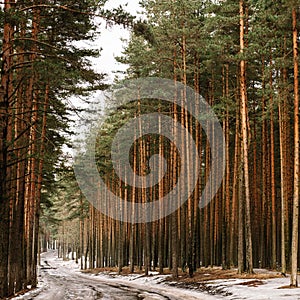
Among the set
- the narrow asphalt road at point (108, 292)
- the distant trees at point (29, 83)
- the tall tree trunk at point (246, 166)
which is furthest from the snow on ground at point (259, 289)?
the distant trees at point (29, 83)

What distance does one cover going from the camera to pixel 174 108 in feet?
93.7

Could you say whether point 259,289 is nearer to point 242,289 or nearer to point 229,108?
point 242,289

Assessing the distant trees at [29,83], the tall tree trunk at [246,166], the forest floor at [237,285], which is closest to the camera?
the distant trees at [29,83]

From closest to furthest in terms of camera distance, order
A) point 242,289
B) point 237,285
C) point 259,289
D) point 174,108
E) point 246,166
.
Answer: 1. point 259,289
2. point 242,289
3. point 237,285
4. point 246,166
5. point 174,108

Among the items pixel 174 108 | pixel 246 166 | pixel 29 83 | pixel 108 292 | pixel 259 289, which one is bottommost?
pixel 108 292

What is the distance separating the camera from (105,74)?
1495 cm

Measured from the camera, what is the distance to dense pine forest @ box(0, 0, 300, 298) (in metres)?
12.0

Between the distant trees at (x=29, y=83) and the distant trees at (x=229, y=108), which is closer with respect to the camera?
the distant trees at (x=29, y=83)

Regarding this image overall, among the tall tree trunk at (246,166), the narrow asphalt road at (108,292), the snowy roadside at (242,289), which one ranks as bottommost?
the narrow asphalt road at (108,292)

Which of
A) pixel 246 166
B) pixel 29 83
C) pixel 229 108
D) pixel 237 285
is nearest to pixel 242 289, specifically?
pixel 237 285

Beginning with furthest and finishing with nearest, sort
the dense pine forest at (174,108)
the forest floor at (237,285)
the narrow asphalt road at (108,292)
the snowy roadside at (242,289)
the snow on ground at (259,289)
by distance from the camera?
the narrow asphalt road at (108,292) → the forest floor at (237,285) → the snowy roadside at (242,289) → the snow on ground at (259,289) → the dense pine forest at (174,108)

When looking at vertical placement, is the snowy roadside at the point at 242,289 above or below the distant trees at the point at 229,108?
below

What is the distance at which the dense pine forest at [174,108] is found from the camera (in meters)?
12.0

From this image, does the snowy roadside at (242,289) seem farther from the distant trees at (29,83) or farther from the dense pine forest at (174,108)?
the distant trees at (29,83)
